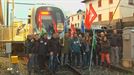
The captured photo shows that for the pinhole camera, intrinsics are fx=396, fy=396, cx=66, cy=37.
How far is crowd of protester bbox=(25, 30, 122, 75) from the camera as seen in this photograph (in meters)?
16.8

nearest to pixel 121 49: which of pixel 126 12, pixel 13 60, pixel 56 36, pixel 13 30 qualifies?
pixel 56 36

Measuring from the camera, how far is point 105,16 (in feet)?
209

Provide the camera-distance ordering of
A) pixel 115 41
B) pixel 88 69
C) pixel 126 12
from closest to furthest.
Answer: pixel 88 69 < pixel 115 41 < pixel 126 12

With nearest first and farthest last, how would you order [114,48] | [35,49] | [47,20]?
[35,49], [114,48], [47,20]

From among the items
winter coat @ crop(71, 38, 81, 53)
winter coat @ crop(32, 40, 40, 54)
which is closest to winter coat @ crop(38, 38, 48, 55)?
winter coat @ crop(32, 40, 40, 54)

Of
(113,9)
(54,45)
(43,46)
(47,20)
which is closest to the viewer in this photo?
(54,45)

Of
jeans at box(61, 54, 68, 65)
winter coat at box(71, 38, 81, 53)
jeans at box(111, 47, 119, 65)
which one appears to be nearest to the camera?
winter coat at box(71, 38, 81, 53)

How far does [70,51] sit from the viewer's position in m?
A: 18.8

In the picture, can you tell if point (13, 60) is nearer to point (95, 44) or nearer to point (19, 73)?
point (19, 73)

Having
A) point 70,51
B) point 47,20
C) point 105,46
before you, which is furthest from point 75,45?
point 47,20

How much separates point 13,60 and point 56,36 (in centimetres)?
215

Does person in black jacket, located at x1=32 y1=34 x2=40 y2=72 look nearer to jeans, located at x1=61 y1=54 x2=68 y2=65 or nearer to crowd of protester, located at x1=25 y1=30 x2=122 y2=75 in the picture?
crowd of protester, located at x1=25 y1=30 x2=122 y2=75

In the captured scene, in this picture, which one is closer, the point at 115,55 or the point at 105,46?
the point at 105,46

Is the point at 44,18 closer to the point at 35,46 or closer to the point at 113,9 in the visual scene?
the point at 35,46
